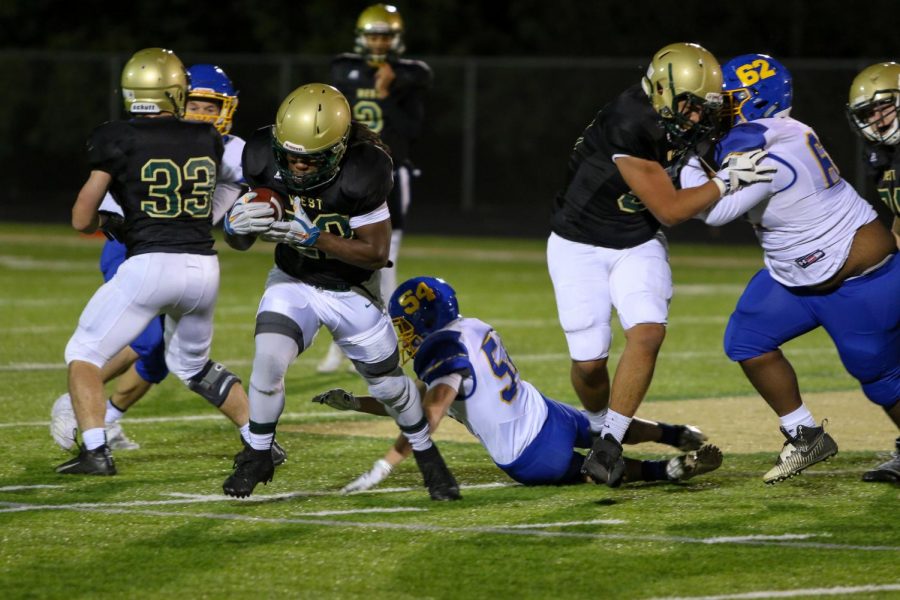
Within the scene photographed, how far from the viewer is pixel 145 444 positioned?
22.9ft

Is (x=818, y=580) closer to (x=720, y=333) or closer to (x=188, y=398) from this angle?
(x=188, y=398)

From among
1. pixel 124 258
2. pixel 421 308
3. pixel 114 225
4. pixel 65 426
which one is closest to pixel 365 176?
pixel 421 308

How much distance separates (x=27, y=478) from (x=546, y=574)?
245 centimetres

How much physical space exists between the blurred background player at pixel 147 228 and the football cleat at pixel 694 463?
202 cm

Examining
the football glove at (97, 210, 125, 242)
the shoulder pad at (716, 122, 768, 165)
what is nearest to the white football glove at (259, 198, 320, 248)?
the football glove at (97, 210, 125, 242)

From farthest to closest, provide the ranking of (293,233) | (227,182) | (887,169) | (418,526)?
(227,182)
(887,169)
(293,233)
(418,526)

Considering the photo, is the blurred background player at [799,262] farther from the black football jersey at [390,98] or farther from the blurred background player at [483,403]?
the black football jersey at [390,98]

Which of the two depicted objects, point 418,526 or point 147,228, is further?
point 147,228

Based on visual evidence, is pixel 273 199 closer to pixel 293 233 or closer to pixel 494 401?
pixel 293 233

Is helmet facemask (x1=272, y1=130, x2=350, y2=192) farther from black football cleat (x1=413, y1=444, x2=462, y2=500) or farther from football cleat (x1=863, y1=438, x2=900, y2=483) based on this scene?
football cleat (x1=863, y1=438, x2=900, y2=483)

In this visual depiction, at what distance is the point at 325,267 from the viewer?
5.67m

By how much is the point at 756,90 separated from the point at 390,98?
14.4 ft

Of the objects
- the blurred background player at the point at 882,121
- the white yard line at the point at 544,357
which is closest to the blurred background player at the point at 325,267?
the blurred background player at the point at 882,121

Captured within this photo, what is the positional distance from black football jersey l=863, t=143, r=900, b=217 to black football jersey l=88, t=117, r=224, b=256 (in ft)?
8.79
